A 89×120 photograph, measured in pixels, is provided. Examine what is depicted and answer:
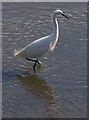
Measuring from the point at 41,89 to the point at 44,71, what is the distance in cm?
74

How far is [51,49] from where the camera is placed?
9961 mm

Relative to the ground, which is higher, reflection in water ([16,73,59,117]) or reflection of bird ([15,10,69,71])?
reflection of bird ([15,10,69,71])

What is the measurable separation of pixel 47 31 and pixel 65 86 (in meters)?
3.27

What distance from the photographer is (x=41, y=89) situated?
912 centimetres

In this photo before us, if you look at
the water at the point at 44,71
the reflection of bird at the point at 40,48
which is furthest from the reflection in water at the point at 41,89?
the reflection of bird at the point at 40,48

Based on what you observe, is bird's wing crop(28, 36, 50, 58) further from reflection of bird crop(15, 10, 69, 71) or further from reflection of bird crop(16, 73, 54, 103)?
reflection of bird crop(16, 73, 54, 103)

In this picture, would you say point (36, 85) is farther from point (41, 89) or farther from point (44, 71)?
point (44, 71)

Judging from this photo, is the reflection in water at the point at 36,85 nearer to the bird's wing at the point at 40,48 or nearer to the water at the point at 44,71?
the water at the point at 44,71

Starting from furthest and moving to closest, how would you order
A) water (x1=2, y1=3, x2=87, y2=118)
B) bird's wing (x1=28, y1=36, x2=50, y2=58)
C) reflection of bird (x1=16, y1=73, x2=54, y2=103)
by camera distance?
bird's wing (x1=28, y1=36, x2=50, y2=58), reflection of bird (x1=16, y1=73, x2=54, y2=103), water (x1=2, y1=3, x2=87, y2=118)

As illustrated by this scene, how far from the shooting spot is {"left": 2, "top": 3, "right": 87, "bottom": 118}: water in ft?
26.8

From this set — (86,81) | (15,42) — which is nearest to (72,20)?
(15,42)

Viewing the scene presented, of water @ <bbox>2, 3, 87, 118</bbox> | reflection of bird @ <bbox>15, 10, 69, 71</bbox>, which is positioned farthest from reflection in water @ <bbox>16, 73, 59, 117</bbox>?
reflection of bird @ <bbox>15, 10, 69, 71</bbox>

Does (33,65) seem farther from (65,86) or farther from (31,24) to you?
(31,24)

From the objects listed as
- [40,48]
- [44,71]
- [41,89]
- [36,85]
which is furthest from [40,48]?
[41,89]
